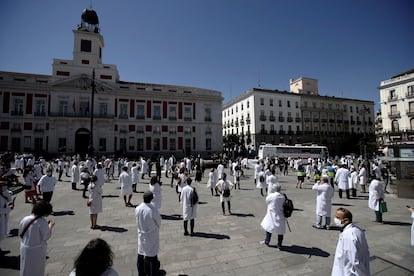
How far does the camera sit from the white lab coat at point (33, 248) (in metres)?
3.23

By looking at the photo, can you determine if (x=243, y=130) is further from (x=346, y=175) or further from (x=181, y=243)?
(x=181, y=243)

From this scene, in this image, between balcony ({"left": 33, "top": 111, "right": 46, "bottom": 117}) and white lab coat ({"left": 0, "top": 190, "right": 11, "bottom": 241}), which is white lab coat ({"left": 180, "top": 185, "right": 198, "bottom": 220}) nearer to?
white lab coat ({"left": 0, "top": 190, "right": 11, "bottom": 241})

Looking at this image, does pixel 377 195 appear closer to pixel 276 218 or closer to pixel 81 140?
pixel 276 218

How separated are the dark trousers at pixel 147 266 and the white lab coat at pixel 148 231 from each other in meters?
0.14

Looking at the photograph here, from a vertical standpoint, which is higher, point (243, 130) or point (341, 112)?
point (341, 112)

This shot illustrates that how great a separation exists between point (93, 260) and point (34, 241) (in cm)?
230

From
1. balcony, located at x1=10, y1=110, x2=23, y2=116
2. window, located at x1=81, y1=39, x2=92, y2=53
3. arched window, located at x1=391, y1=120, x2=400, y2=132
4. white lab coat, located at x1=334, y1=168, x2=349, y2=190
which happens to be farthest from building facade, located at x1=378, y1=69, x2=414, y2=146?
balcony, located at x1=10, y1=110, x2=23, y2=116

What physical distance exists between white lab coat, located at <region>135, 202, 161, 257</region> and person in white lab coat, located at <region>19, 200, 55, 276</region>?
4.95ft

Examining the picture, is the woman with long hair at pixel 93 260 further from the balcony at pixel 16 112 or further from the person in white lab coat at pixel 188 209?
the balcony at pixel 16 112

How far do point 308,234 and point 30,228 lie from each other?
261 inches

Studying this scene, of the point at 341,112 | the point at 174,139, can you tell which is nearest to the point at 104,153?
the point at 174,139

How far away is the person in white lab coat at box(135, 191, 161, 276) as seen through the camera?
12.1 ft

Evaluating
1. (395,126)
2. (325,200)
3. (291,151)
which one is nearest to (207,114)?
(291,151)

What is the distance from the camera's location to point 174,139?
136 ft
